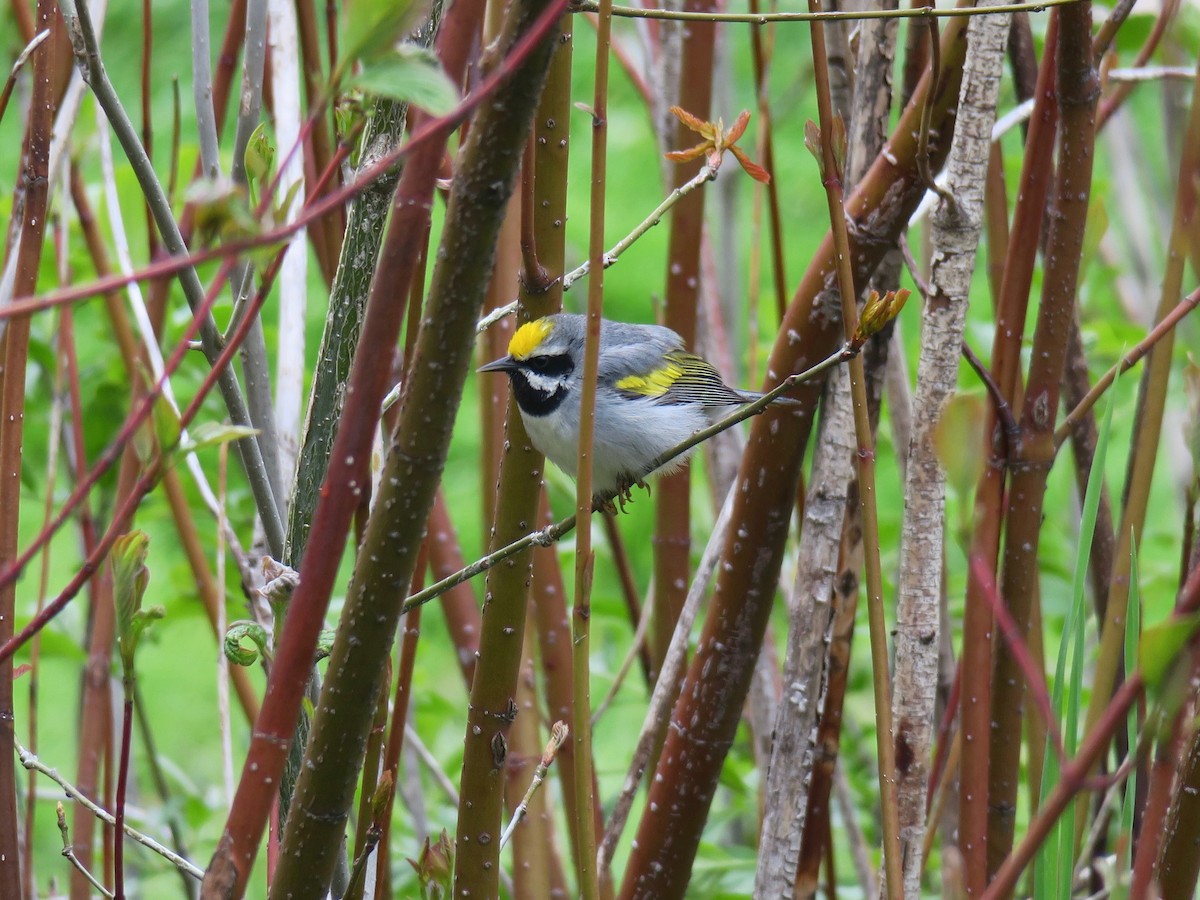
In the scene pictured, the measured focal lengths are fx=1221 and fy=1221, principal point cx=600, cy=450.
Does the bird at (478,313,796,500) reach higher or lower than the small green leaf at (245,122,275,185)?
lower

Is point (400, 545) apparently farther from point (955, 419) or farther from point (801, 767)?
point (801, 767)

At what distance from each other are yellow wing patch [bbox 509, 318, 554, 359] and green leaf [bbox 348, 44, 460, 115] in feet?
3.61

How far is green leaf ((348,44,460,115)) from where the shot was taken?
2.23 ft

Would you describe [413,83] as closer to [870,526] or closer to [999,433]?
[870,526]

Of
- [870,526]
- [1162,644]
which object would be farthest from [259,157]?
[1162,644]

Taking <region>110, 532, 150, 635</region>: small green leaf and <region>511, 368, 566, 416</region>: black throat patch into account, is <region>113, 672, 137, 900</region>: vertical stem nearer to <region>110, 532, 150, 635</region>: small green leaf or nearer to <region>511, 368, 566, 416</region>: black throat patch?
<region>110, 532, 150, 635</region>: small green leaf

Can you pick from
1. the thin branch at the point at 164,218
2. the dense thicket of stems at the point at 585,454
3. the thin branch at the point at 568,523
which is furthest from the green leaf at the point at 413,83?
the thin branch at the point at 568,523

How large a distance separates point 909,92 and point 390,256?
4.45ft

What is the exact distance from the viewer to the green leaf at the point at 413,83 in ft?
2.23

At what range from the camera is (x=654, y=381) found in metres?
2.85

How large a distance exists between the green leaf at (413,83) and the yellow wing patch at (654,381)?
2081 mm

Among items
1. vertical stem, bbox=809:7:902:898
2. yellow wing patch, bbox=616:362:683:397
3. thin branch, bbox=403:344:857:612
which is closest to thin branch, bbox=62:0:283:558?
thin branch, bbox=403:344:857:612

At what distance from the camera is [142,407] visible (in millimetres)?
723

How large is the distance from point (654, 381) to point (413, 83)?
2.18 metres
